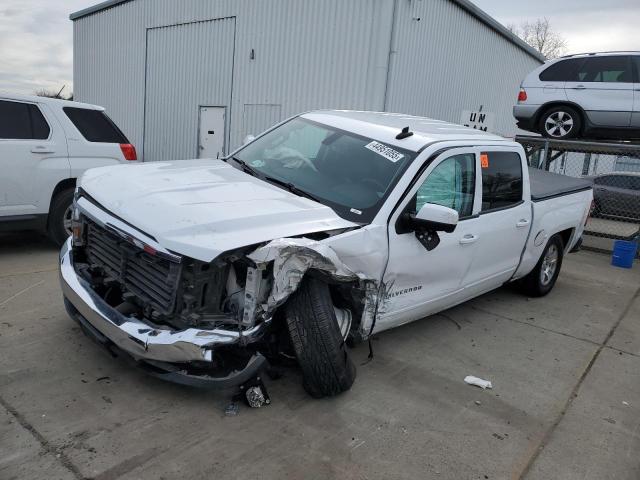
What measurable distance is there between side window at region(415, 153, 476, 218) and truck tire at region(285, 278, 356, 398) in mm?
1137

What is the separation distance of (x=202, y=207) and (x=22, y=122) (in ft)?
13.3

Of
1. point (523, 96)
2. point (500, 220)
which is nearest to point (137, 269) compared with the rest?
point (500, 220)

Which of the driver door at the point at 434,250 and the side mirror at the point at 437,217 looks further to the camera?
the driver door at the point at 434,250

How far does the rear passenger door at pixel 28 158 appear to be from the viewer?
5677 mm

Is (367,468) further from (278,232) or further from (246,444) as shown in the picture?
(278,232)

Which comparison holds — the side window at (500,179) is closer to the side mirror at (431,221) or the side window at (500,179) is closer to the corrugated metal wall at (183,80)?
the side mirror at (431,221)

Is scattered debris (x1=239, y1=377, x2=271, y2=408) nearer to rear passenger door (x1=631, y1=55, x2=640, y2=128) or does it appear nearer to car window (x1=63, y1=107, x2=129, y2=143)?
car window (x1=63, y1=107, x2=129, y2=143)

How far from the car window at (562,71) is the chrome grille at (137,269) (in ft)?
30.7

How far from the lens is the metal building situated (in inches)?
435

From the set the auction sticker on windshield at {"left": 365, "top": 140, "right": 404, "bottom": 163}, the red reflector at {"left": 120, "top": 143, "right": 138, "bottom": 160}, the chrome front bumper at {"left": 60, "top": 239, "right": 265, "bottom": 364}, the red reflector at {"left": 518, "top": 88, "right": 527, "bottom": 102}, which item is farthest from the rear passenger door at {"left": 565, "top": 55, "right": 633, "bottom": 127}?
the chrome front bumper at {"left": 60, "top": 239, "right": 265, "bottom": 364}

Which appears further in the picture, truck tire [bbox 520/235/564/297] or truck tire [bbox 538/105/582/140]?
truck tire [bbox 538/105/582/140]

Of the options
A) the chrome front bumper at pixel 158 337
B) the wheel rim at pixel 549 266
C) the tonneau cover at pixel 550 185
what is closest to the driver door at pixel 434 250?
the chrome front bumper at pixel 158 337

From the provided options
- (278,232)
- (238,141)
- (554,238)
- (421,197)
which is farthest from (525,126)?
(278,232)

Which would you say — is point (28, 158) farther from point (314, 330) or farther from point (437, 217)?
point (437, 217)
